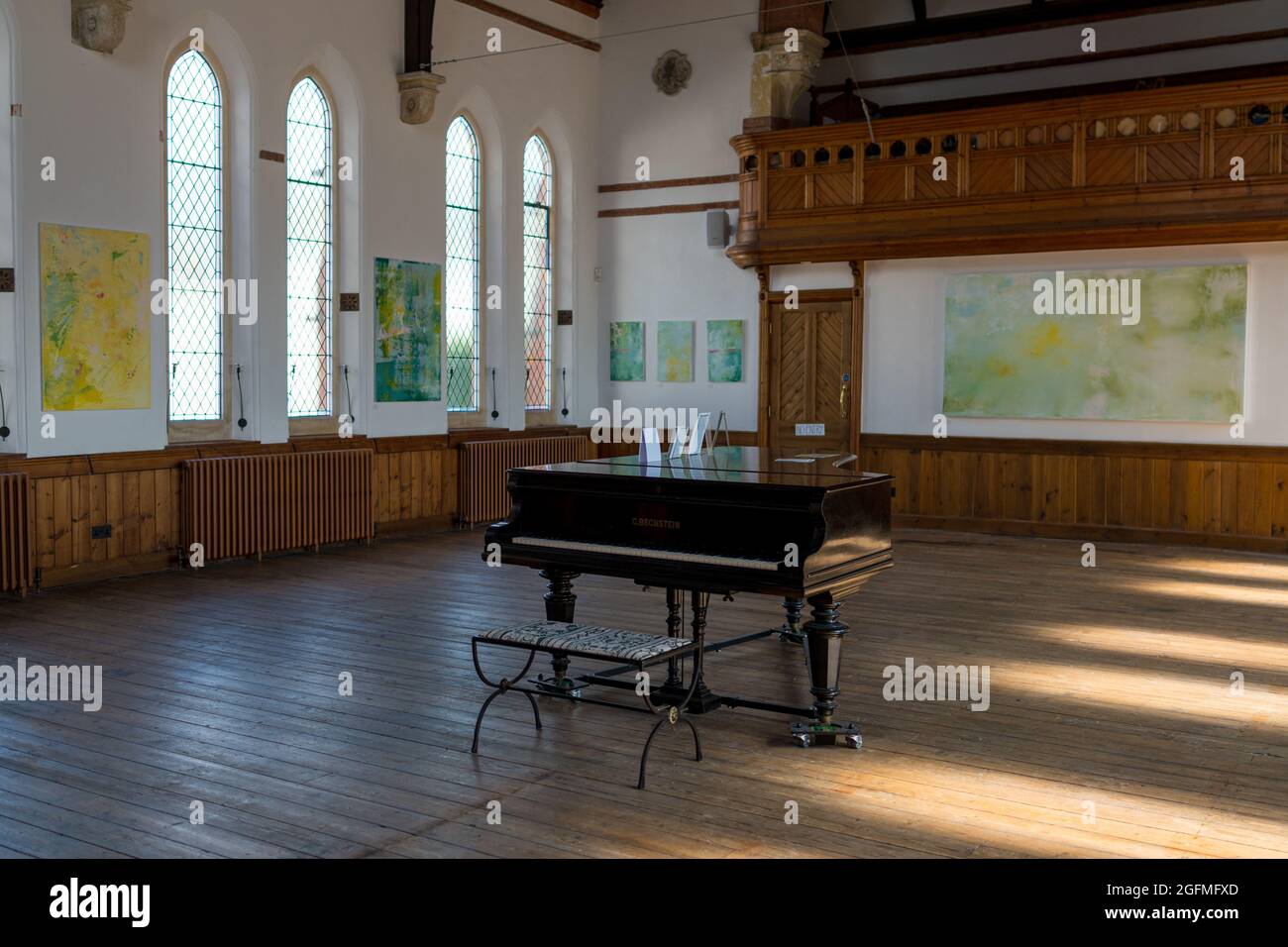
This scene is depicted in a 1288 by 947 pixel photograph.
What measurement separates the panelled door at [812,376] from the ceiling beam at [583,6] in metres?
3.99

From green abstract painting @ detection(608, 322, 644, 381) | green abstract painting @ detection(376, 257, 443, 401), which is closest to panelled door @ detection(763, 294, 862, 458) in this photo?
green abstract painting @ detection(608, 322, 644, 381)

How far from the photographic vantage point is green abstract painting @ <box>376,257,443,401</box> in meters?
11.2

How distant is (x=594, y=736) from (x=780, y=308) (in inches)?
344

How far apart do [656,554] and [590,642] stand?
54cm

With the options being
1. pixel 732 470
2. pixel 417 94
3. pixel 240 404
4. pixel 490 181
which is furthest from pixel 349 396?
pixel 732 470

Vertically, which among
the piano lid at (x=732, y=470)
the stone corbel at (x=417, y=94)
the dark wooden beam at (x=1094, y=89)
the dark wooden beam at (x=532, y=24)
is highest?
the dark wooden beam at (x=532, y=24)

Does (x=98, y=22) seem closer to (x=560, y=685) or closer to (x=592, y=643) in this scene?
(x=560, y=685)

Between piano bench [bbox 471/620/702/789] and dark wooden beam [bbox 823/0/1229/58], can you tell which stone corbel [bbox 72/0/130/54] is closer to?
piano bench [bbox 471/620/702/789]

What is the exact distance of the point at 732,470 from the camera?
5477 millimetres

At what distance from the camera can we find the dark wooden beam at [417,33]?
1130 centimetres

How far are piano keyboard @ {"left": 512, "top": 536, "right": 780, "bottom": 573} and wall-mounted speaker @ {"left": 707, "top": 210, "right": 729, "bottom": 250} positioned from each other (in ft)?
27.6

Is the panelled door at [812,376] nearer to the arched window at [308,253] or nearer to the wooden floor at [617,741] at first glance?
the wooden floor at [617,741]

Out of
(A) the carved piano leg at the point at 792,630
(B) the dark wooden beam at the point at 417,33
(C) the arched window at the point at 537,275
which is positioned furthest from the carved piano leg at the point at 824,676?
(C) the arched window at the point at 537,275
